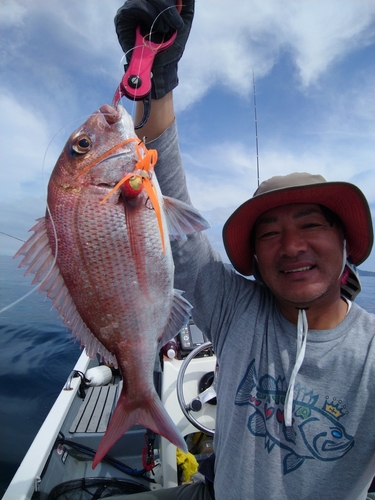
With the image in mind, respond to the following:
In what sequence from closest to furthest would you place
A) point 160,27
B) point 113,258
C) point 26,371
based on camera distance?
point 113,258, point 160,27, point 26,371

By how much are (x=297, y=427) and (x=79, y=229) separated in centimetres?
161

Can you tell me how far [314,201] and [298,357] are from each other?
1002 mm

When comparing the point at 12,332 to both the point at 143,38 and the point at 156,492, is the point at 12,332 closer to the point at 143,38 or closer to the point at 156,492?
the point at 156,492

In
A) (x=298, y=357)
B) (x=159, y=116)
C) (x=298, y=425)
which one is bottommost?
(x=298, y=425)

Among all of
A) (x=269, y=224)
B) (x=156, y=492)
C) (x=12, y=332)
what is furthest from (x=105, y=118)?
(x=12, y=332)

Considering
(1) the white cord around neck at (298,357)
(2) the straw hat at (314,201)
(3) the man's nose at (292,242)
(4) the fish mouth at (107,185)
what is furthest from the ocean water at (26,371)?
(1) the white cord around neck at (298,357)

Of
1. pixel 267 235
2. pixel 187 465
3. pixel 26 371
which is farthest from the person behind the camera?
pixel 26 371

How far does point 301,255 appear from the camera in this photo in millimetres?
1819

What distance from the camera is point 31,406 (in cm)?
570

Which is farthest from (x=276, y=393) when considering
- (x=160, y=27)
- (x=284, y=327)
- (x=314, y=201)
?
(x=160, y=27)

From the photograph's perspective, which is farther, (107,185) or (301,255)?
(301,255)

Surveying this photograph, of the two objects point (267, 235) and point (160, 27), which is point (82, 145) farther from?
point (267, 235)

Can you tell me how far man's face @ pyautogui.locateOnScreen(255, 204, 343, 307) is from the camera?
1.81 meters

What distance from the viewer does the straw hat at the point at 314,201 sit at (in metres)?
1.81
